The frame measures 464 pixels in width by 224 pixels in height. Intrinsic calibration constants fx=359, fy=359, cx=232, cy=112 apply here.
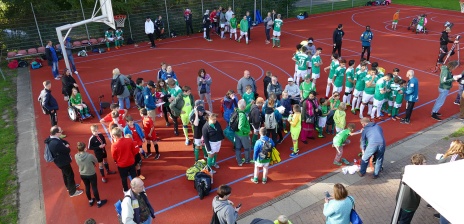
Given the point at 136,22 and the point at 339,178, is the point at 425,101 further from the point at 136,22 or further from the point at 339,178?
the point at 136,22

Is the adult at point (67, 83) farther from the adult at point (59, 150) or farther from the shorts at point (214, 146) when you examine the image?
the shorts at point (214, 146)

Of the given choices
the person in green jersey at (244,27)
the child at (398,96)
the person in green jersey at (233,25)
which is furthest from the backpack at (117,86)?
the person in green jersey at (233,25)

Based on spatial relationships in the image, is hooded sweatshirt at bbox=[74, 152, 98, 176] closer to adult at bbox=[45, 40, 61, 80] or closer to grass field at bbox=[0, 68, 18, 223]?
grass field at bbox=[0, 68, 18, 223]

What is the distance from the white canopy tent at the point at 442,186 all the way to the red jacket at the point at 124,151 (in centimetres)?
590

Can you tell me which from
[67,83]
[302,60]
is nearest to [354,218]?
[302,60]

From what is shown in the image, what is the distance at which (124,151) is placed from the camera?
8414 millimetres

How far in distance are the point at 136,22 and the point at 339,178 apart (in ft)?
63.3

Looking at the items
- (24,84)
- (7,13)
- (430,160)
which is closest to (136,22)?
(7,13)

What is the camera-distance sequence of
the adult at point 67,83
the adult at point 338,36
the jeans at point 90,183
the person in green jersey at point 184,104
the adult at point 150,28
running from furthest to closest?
the adult at point 150,28 < the adult at point 338,36 < the adult at point 67,83 < the person in green jersey at point 184,104 < the jeans at point 90,183

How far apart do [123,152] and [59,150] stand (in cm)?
154

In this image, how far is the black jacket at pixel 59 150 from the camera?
844 cm

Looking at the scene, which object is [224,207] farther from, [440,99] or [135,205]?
[440,99]

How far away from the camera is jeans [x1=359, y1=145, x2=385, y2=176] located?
9172 mm

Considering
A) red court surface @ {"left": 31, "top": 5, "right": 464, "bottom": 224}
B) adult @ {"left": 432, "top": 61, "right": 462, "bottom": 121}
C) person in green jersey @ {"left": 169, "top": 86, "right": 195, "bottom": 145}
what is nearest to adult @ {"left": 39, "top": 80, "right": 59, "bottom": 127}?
red court surface @ {"left": 31, "top": 5, "right": 464, "bottom": 224}
